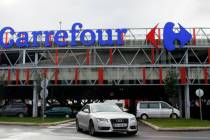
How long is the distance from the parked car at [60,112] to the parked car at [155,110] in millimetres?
7542

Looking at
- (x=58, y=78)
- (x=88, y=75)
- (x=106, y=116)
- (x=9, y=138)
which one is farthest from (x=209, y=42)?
(x=9, y=138)

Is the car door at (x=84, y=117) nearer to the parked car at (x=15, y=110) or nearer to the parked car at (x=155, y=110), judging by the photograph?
the parked car at (x=155, y=110)

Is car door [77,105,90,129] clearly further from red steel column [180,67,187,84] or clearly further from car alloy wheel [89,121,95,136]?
red steel column [180,67,187,84]

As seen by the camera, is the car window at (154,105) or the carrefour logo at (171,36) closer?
the car window at (154,105)

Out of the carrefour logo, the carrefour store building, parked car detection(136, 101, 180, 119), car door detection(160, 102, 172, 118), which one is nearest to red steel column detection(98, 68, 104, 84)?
the carrefour store building

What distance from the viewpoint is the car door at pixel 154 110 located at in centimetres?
3422

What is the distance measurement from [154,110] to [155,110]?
88 mm

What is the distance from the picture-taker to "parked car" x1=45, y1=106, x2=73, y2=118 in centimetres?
3838

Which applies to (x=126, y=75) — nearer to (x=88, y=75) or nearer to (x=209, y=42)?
(x=88, y=75)

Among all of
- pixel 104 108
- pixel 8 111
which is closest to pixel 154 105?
pixel 8 111

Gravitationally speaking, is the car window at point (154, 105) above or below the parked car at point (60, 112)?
above

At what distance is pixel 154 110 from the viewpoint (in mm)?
34344

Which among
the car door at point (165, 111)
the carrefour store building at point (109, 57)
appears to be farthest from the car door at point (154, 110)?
the carrefour store building at point (109, 57)

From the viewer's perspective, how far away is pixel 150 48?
41000mm
